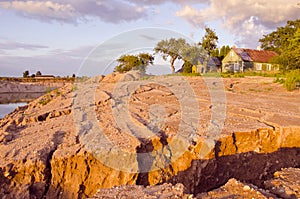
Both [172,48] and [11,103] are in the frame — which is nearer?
[11,103]

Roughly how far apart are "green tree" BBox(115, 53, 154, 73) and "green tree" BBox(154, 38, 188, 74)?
2.15 meters

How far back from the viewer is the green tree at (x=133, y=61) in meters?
27.5

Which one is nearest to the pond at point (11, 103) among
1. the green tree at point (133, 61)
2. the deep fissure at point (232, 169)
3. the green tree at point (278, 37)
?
the green tree at point (133, 61)

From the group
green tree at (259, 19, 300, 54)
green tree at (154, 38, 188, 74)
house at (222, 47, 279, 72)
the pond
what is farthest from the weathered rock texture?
green tree at (259, 19, 300, 54)

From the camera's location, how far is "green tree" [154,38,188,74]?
80.8ft

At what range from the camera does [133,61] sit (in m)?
29.2

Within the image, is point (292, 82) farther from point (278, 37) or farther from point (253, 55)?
point (278, 37)

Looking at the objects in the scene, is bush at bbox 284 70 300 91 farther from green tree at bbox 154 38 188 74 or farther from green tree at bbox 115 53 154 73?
green tree at bbox 115 53 154 73

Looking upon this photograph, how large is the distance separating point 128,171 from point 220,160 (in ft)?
5.06

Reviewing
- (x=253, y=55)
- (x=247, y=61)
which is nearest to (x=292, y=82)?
(x=247, y=61)

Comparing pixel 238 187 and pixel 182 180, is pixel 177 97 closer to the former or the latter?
pixel 182 180

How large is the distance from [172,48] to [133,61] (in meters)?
5.22

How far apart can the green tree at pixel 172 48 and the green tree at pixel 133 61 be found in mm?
2152

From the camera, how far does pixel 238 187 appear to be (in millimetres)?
2590
